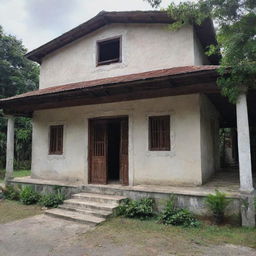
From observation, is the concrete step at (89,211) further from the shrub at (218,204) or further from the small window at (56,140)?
the small window at (56,140)

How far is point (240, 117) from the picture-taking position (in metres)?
5.48

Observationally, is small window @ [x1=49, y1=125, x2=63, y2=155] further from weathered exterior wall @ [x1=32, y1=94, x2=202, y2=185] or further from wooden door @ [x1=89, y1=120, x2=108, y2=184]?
wooden door @ [x1=89, y1=120, x2=108, y2=184]

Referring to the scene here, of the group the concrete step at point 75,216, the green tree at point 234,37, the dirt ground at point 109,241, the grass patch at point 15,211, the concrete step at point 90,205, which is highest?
the green tree at point 234,37

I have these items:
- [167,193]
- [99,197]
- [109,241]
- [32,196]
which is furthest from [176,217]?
[32,196]

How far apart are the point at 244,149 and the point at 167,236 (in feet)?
8.47

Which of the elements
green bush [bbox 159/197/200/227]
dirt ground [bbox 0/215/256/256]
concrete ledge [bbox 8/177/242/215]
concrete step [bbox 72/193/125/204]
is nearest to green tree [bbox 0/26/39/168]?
concrete ledge [bbox 8/177/242/215]

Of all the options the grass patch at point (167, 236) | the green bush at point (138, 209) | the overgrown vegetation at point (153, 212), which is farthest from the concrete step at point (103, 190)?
the grass patch at point (167, 236)

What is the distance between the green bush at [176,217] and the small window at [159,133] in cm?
192

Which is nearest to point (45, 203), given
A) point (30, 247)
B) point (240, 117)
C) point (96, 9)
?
point (30, 247)

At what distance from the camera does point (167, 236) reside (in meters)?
4.88

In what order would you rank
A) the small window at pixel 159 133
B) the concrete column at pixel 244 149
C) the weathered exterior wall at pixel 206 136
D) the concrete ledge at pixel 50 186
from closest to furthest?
the concrete column at pixel 244 149 → the weathered exterior wall at pixel 206 136 → the small window at pixel 159 133 → the concrete ledge at pixel 50 186

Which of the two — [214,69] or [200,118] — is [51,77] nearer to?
[200,118]

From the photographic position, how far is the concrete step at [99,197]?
651cm

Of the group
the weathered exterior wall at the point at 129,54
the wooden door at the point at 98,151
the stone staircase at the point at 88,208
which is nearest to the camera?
the stone staircase at the point at 88,208
